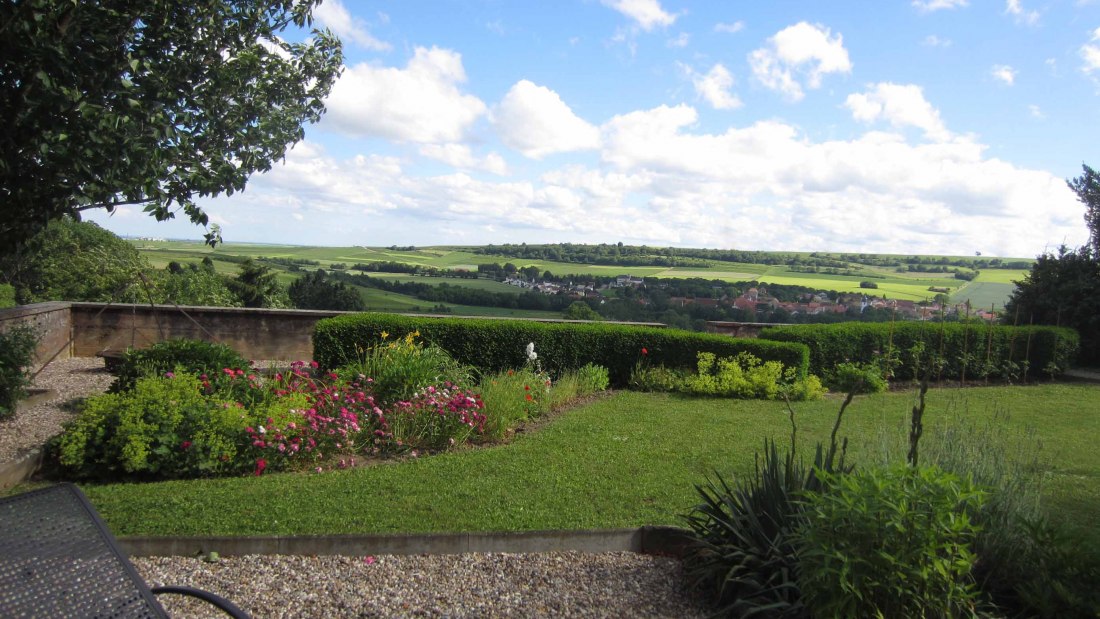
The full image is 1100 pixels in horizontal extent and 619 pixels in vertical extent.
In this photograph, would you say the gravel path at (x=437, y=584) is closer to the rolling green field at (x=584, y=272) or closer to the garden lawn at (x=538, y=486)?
the garden lawn at (x=538, y=486)

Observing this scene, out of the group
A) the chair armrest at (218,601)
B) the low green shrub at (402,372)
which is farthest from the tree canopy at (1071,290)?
the chair armrest at (218,601)

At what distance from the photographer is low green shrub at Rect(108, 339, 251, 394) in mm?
6750

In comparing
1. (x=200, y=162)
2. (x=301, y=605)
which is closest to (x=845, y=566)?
(x=301, y=605)

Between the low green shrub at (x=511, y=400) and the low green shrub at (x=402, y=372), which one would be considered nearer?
the low green shrub at (x=511, y=400)

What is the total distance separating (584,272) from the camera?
19781 millimetres

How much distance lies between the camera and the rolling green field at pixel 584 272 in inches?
651

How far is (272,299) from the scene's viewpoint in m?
17.2

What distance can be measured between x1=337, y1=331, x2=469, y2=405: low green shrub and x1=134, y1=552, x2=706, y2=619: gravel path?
341cm

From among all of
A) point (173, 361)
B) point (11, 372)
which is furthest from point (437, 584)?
point (11, 372)

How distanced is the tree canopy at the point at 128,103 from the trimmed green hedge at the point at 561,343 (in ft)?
13.5

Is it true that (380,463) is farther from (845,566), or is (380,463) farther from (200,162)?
(845,566)

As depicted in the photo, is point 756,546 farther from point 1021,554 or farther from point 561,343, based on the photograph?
point 561,343

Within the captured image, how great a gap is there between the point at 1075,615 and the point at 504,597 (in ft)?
8.53

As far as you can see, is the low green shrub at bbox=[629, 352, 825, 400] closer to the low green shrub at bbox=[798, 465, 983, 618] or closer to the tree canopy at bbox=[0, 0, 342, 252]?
the tree canopy at bbox=[0, 0, 342, 252]
